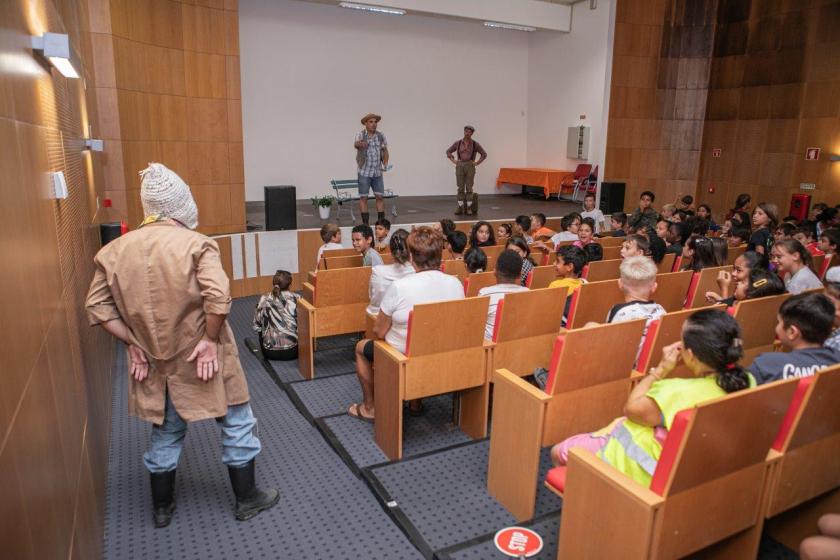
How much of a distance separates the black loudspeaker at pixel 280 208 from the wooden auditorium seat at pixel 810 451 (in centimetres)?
620

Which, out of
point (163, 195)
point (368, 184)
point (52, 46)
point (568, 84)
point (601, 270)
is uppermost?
point (568, 84)

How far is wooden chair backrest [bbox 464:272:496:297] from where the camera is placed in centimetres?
411

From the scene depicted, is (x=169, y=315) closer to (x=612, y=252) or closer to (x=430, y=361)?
(x=430, y=361)

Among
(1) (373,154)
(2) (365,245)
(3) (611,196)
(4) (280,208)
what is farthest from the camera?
(3) (611,196)

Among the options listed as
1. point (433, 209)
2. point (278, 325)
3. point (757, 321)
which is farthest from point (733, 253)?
point (433, 209)

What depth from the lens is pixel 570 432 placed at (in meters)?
2.72

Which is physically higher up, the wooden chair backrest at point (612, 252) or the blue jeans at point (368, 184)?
the blue jeans at point (368, 184)

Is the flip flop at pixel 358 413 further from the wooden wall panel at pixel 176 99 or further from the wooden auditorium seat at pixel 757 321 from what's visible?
the wooden wall panel at pixel 176 99

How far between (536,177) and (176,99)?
25.6ft

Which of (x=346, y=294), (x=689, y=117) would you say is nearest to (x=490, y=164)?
(x=689, y=117)

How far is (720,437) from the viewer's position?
1863 millimetres

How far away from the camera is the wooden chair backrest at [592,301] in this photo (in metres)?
3.66

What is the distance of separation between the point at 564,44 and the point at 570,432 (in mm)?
11427

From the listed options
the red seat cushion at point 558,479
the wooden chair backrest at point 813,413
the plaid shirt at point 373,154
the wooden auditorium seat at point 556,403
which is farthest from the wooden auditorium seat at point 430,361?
the plaid shirt at point 373,154
